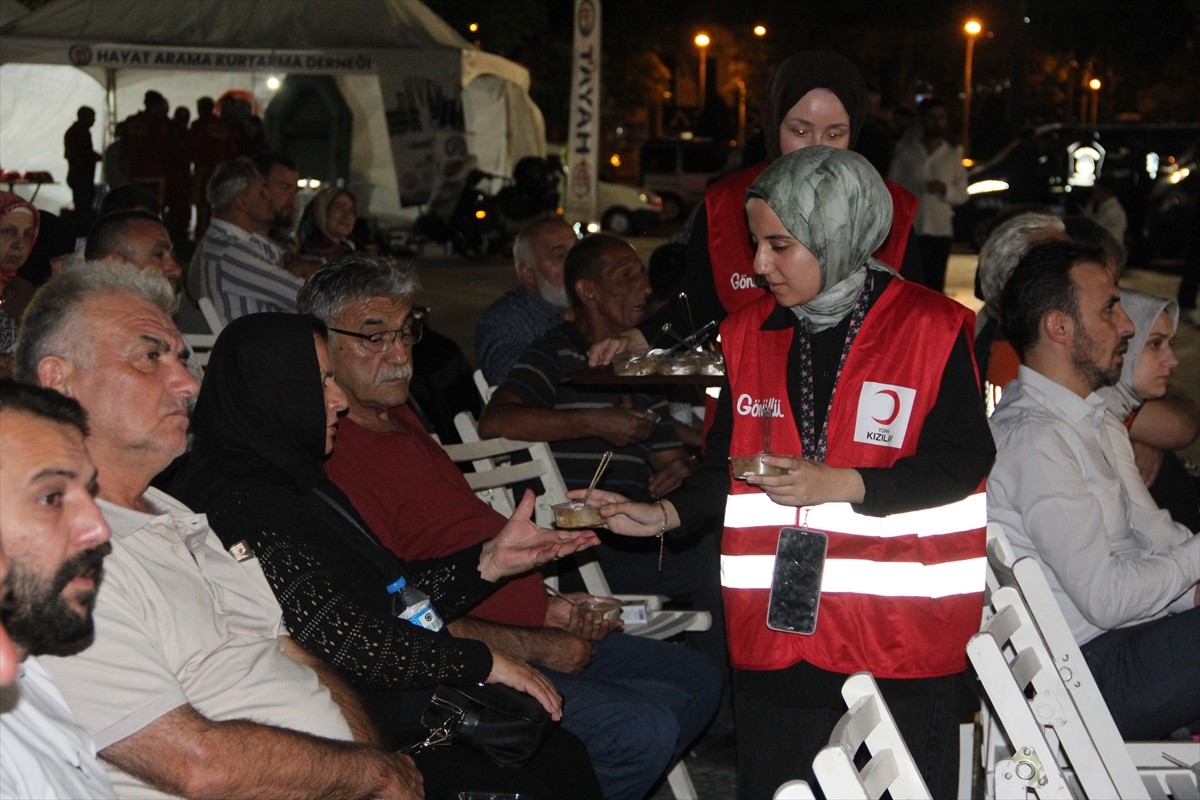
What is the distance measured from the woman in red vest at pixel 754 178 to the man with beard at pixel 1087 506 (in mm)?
385

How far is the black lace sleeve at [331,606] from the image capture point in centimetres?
281

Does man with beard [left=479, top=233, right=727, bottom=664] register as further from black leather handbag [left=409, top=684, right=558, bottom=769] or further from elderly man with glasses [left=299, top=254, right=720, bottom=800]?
black leather handbag [left=409, top=684, right=558, bottom=769]

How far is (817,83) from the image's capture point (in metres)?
3.49

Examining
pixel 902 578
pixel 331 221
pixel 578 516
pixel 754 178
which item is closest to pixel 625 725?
pixel 578 516

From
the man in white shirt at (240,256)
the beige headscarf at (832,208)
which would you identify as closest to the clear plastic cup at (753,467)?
the beige headscarf at (832,208)

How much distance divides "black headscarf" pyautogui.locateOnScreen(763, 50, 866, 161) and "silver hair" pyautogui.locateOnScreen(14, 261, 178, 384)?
5.47 ft

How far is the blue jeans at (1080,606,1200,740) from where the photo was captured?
3.27 meters

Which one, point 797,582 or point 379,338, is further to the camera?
point 379,338

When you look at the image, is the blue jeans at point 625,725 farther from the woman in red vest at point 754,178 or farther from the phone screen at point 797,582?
the woman in red vest at point 754,178

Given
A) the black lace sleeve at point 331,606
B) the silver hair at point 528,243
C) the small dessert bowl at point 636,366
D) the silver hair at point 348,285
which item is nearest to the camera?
the black lace sleeve at point 331,606

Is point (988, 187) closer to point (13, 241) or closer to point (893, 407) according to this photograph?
point (13, 241)

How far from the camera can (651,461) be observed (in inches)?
196

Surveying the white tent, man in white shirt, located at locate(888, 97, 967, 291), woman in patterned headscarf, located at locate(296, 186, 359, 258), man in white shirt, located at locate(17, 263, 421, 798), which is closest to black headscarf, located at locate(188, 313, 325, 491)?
man in white shirt, located at locate(17, 263, 421, 798)

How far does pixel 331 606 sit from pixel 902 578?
114 cm
